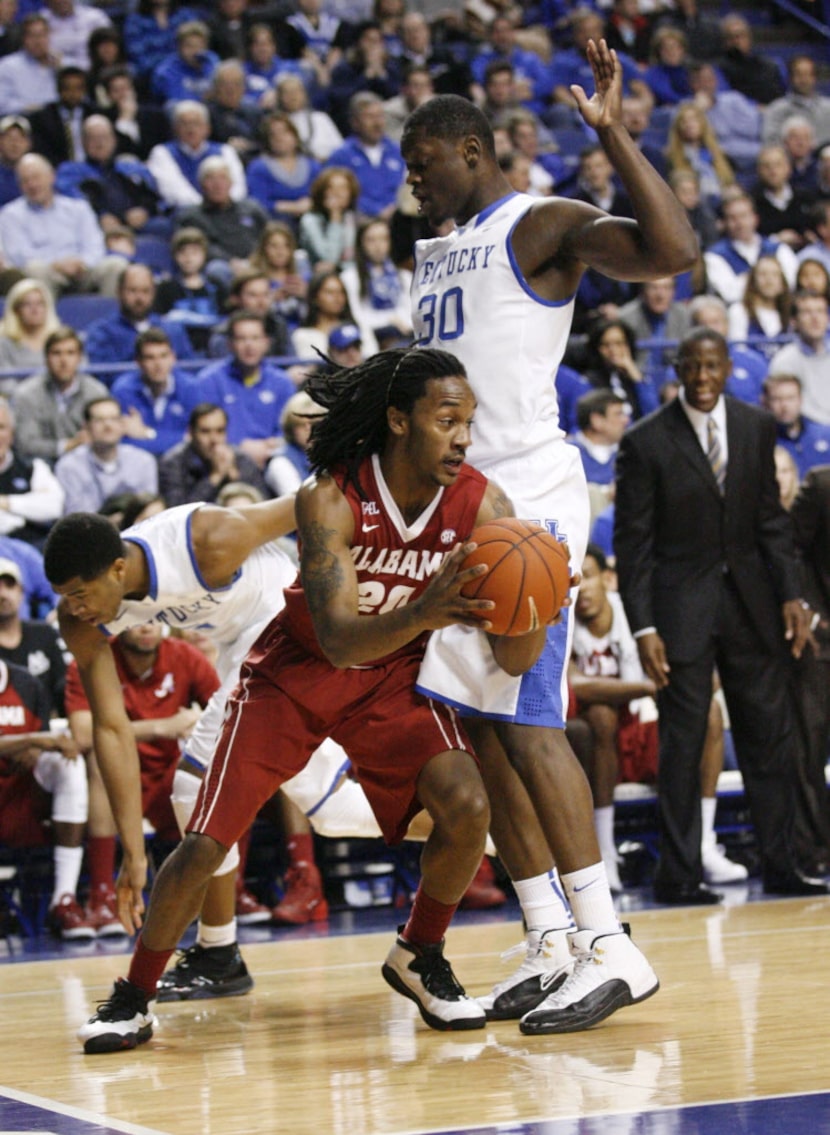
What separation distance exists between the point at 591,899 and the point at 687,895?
2.98m

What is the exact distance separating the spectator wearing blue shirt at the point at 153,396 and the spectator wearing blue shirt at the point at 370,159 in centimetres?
363

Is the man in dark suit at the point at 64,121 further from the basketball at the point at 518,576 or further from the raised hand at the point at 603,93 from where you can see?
the basketball at the point at 518,576

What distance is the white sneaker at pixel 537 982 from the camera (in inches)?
183

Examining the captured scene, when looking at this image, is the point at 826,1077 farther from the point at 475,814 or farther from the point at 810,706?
the point at 810,706

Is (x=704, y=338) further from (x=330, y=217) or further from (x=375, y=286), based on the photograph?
(x=330, y=217)

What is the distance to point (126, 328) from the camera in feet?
34.8

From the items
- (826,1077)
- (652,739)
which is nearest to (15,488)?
(652,739)

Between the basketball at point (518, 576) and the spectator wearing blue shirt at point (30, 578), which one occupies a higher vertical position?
the spectator wearing blue shirt at point (30, 578)

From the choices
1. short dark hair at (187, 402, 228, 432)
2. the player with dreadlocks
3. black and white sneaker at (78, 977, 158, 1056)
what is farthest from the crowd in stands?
the player with dreadlocks

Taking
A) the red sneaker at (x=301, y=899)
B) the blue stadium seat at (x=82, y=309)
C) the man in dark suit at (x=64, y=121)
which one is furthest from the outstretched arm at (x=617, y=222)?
the man in dark suit at (x=64, y=121)

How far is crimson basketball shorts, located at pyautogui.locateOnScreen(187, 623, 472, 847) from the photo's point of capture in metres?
4.46

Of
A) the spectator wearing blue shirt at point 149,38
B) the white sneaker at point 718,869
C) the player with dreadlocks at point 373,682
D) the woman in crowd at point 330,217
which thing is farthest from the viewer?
the spectator wearing blue shirt at point 149,38

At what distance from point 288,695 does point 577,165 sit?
→ 9898 mm

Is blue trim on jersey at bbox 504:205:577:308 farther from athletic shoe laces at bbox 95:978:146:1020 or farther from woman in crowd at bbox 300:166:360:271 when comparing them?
woman in crowd at bbox 300:166:360:271
